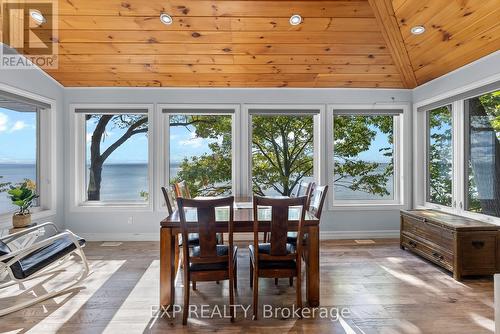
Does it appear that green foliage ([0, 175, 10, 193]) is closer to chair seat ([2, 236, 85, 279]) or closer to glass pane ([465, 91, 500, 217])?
chair seat ([2, 236, 85, 279])

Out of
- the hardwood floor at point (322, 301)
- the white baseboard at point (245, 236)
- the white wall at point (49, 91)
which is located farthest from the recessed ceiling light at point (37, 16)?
the white baseboard at point (245, 236)

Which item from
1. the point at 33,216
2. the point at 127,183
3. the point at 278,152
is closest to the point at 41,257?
the point at 33,216

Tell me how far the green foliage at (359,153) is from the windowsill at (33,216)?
14.5 ft

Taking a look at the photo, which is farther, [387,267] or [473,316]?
[387,267]

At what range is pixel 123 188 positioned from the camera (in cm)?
465

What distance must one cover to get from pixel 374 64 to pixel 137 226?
14.1 ft

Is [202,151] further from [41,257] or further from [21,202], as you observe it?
[41,257]

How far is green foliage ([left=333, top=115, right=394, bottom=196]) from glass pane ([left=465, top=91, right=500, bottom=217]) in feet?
4.04

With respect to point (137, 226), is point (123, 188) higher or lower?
higher

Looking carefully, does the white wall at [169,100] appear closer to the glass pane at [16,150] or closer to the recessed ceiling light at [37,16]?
the glass pane at [16,150]

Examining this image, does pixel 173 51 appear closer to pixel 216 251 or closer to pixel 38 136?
pixel 38 136

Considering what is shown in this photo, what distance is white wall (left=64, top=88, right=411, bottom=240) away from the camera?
175 inches

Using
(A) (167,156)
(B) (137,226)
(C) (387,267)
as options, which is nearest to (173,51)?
(A) (167,156)

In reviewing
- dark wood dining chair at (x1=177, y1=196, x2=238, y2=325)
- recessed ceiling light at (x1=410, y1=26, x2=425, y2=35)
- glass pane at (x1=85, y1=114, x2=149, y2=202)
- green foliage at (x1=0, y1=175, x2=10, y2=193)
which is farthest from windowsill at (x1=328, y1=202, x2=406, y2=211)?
green foliage at (x1=0, y1=175, x2=10, y2=193)
